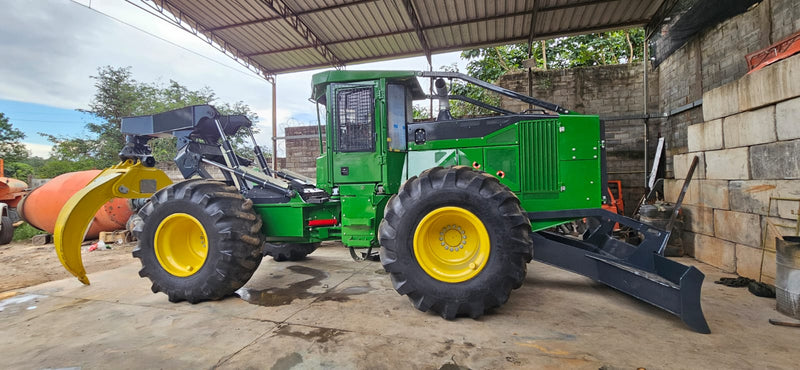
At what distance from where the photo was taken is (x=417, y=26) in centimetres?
776

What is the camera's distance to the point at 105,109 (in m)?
19.2

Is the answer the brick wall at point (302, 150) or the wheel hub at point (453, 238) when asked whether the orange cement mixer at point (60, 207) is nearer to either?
the brick wall at point (302, 150)

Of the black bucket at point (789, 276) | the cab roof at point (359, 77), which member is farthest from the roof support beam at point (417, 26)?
the black bucket at point (789, 276)

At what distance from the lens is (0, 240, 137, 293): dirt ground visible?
4688 millimetres

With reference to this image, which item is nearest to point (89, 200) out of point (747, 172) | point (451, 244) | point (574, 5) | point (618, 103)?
point (451, 244)

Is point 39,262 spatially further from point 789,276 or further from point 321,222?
point 789,276

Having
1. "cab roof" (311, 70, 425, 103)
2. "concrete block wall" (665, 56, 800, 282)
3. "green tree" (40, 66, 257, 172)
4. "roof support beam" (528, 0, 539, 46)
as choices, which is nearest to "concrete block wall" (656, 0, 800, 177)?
"concrete block wall" (665, 56, 800, 282)

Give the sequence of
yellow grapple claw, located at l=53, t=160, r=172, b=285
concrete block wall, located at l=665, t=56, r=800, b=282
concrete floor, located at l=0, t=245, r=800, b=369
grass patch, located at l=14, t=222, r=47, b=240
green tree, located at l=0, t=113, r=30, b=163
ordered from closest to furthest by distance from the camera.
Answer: concrete floor, located at l=0, t=245, r=800, b=369 → concrete block wall, located at l=665, t=56, r=800, b=282 → yellow grapple claw, located at l=53, t=160, r=172, b=285 → grass patch, located at l=14, t=222, r=47, b=240 → green tree, located at l=0, t=113, r=30, b=163

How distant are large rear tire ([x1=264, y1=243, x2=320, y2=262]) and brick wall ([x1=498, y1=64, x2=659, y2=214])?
279 inches

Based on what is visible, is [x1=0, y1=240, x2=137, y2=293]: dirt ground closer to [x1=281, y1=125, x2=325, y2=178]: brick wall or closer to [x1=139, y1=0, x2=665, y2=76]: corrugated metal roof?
[x1=281, y1=125, x2=325, y2=178]: brick wall

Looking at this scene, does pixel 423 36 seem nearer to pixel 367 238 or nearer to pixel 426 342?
pixel 367 238

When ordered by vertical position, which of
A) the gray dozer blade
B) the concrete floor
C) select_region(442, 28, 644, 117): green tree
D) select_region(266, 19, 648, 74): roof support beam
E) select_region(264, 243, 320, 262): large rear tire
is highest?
select_region(442, 28, 644, 117): green tree

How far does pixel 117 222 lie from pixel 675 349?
10188 millimetres

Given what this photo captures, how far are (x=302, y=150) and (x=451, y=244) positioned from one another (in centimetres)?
784
